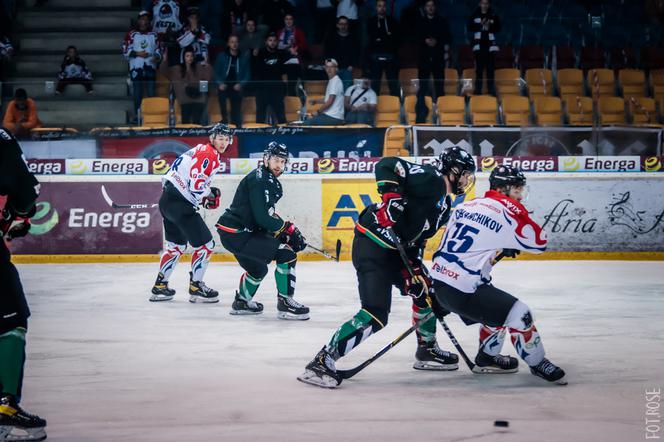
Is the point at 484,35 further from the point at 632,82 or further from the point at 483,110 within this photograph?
the point at 632,82

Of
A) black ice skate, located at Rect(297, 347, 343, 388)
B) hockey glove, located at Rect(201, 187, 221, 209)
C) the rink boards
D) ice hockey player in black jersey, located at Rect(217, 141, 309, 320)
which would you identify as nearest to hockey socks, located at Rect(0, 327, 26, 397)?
black ice skate, located at Rect(297, 347, 343, 388)

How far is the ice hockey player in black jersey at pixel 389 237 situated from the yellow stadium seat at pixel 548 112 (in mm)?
7692

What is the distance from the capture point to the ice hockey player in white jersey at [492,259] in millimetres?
5887

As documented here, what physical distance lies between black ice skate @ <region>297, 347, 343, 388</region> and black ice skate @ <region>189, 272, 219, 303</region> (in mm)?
3973

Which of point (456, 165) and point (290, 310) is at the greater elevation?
point (456, 165)

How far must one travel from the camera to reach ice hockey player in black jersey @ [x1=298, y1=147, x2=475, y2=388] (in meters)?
5.93

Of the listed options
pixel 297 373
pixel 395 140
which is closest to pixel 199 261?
pixel 297 373

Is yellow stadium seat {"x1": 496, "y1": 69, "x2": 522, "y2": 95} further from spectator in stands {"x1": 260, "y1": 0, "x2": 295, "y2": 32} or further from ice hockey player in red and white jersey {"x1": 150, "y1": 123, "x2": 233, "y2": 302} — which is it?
ice hockey player in red and white jersey {"x1": 150, "y1": 123, "x2": 233, "y2": 302}

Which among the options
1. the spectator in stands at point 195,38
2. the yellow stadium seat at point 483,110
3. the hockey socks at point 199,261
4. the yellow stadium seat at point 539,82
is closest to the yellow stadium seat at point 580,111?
the yellow stadium seat at point 539,82

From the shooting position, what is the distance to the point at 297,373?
20.9ft

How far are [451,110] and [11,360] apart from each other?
987 cm

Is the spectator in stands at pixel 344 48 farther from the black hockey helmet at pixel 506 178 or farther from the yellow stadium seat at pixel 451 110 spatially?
the black hockey helmet at pixel 506 178

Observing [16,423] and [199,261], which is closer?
[16,423]

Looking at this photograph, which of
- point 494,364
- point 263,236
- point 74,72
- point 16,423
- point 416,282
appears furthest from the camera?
point 74,72
